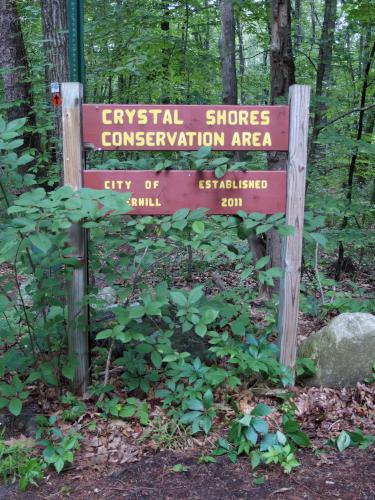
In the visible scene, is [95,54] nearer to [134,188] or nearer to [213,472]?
[134,188]

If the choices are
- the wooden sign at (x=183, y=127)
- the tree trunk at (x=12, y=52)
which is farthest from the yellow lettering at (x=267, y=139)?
the tree trunk at (x=12, y=52)

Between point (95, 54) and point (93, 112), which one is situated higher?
point (95, 54)

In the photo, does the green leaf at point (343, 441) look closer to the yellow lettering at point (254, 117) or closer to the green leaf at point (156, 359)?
the green leaf at point (156, 359)

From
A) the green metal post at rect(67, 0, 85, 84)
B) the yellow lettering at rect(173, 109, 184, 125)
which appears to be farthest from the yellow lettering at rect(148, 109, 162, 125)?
the green metal post at rect(67, 0, 85, 84)

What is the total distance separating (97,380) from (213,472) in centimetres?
129

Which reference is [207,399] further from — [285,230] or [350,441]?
[285,230]

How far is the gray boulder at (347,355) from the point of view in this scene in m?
3.86

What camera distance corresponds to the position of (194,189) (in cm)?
359

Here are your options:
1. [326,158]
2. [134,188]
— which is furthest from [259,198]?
[326,158]

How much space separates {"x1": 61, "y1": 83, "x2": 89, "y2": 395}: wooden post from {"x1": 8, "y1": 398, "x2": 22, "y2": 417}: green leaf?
54 centimetres

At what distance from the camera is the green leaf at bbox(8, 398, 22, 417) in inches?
119

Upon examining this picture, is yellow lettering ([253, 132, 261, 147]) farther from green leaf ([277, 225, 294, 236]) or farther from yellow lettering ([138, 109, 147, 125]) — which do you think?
yellow lettering ([138, 109, 147, 125])

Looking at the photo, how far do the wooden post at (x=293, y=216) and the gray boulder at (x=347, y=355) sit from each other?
28 cm

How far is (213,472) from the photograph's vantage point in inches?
116
